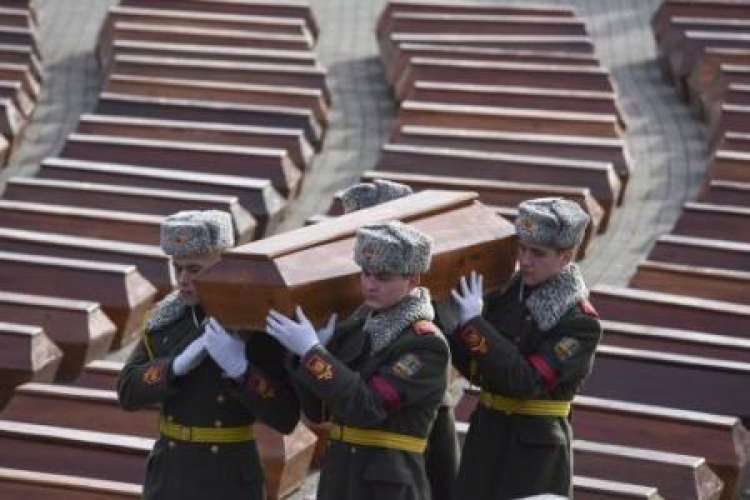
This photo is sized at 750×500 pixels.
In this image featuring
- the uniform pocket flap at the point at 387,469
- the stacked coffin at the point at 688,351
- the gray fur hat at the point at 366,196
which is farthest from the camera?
the stacked coffin at the point at 688,351

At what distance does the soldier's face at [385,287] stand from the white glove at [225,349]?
390 mm

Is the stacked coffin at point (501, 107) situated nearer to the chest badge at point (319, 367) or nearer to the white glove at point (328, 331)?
the white glove at point (328, 331)

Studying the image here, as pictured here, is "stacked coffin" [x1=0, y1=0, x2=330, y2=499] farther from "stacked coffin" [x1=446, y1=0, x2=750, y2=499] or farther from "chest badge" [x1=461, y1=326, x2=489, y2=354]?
"chest badge" [x1=461, y1=326, x2=489, y2=354]

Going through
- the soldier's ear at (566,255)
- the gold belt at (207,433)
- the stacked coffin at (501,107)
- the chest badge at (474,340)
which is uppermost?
the soldier's ear at (566,255)

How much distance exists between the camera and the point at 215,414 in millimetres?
6129

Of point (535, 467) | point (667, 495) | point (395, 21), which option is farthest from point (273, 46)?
point (535, 467)

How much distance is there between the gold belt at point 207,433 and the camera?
614 cm

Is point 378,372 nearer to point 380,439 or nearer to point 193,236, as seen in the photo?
point 380,439

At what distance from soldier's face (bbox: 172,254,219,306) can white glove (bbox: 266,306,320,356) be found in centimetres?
39

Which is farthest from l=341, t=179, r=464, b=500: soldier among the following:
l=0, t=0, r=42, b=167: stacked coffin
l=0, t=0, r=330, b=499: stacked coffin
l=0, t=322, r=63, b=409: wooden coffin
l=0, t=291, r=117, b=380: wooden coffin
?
l=0, t=0, r=42, b=167: stacked coffin

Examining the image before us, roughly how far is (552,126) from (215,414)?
584 centimetres

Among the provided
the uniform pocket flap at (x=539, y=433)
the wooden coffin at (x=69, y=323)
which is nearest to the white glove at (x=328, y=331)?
the uniform pocket flap at (x=539, y=433)

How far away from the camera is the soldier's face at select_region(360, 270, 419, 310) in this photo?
227 inches

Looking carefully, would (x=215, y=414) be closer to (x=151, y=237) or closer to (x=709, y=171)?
(x=151, y=237)
